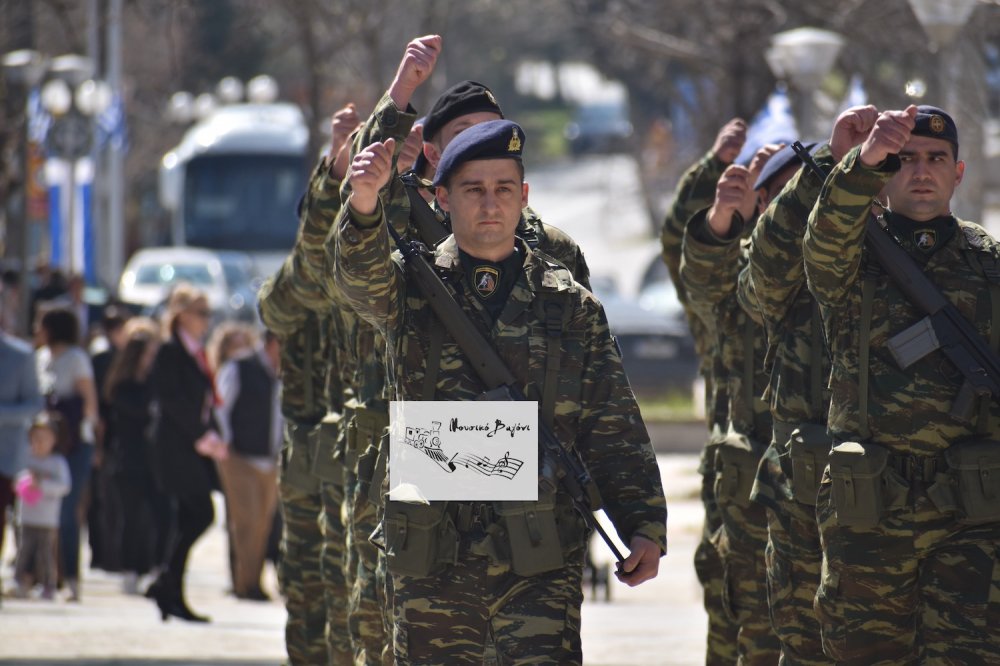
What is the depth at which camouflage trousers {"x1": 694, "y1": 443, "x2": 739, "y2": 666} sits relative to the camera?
24.2 feet

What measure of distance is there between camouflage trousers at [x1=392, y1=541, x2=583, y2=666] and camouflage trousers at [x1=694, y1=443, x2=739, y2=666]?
210 cm

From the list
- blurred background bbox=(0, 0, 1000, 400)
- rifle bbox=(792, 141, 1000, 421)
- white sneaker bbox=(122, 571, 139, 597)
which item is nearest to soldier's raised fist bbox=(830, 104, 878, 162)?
rifle bbox=(792, 141, 1000, 421)

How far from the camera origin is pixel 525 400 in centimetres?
530

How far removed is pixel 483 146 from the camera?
5.38 meters

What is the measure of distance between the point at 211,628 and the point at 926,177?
19.4 ft

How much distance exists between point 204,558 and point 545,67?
201 ft

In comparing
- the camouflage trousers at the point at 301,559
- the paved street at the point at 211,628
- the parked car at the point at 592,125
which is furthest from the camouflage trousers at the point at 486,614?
the parked car at the point at 592,125

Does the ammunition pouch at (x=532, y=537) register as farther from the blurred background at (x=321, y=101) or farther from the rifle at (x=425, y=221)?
the blurred background at (x=321, y=101)

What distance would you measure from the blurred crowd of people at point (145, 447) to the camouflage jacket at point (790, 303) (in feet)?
17.8

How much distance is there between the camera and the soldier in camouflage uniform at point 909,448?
560cm

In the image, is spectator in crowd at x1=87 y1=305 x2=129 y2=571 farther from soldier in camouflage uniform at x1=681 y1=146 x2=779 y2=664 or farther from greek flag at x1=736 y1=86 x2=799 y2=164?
soldier in camouflage uniform at x1=681 y1=146 x2=779 y2=664

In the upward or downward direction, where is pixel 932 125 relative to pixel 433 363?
upward

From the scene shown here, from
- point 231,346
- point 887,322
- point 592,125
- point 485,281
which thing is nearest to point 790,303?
point 887,322

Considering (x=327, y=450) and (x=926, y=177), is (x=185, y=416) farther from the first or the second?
(x=926, y=177)
